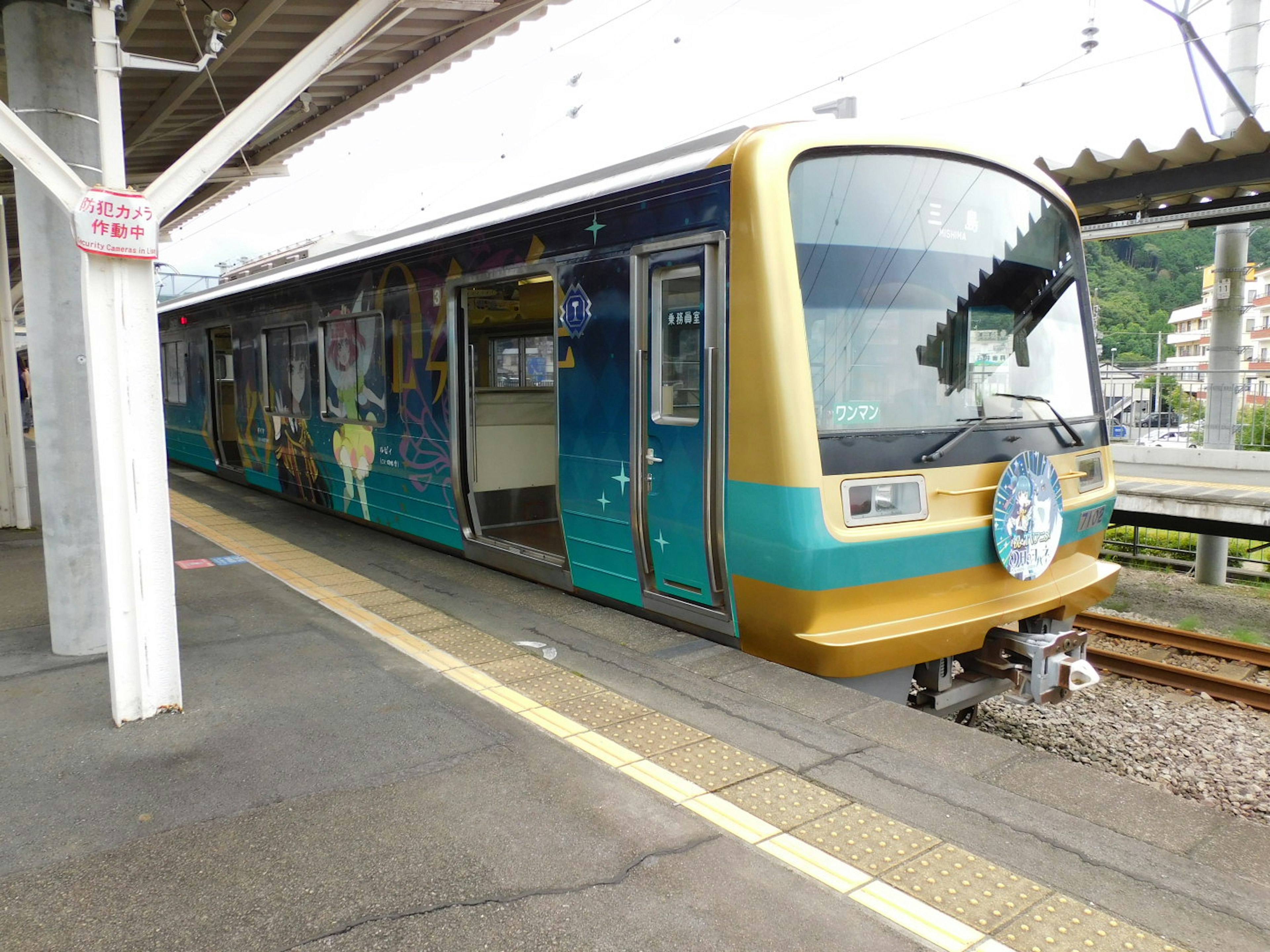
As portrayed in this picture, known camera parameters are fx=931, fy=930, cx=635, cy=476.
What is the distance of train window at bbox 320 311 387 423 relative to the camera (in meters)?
A: 7.53

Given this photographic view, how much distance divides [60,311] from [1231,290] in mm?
11785

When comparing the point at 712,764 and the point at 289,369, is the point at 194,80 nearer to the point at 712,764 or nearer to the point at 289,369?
the point at 289,369

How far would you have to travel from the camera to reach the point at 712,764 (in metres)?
3.38

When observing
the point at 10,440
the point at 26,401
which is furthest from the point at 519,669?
the point at 26,401

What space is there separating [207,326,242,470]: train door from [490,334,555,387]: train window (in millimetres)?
5616

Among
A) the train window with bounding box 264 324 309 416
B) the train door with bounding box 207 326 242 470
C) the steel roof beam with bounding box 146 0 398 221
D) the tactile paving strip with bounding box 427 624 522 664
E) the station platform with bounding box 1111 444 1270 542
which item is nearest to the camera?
the steel roof beam with bounding box 146 0 398 221

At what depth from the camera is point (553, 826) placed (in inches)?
114

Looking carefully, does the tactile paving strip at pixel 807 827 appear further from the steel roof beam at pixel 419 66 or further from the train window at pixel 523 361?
the steel roof beam at pixel 419 66

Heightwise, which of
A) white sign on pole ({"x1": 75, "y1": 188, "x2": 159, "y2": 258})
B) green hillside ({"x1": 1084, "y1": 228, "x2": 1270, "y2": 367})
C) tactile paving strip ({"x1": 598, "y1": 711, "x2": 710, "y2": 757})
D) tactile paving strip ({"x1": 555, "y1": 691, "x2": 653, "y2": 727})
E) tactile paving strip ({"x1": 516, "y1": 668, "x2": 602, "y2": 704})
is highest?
green hillside ({"x1": 1084, "y1": 228, "x2": 1270, "y2": 367})

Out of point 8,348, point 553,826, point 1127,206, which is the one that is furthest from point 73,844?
point 1127,206

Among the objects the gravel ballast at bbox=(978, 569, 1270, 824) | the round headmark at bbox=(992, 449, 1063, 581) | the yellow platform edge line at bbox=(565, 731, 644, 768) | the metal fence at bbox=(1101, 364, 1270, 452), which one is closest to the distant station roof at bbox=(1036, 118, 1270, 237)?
the metal fence at bbox=(1101, 364, 1270, 452)

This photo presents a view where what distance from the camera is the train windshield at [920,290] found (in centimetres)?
410

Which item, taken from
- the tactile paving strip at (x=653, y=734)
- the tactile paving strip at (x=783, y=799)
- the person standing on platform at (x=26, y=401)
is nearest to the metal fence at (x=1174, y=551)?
the tactile paving strip at (x=653, y=734)

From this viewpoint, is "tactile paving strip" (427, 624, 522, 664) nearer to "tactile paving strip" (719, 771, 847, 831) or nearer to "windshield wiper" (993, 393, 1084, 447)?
"tactile paving strip" (719, 771, 847, 831)
